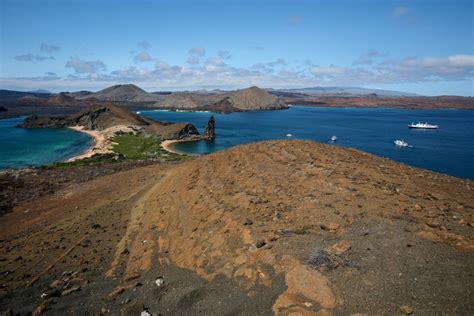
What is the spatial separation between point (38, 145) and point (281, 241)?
66.1 meters

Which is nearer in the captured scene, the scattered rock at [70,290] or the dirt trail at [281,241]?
the dirt trail at [281,241]

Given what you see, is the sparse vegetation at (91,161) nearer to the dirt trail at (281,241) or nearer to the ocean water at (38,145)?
the ocean water at (38,145)

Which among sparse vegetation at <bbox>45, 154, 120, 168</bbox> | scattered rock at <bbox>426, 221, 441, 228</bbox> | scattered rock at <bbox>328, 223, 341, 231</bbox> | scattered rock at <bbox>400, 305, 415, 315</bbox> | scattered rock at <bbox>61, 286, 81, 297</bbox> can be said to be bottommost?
sparse vegetation at <bbox>45, 154, 120, 168</bbox>

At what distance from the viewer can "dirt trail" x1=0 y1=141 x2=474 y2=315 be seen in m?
6.73

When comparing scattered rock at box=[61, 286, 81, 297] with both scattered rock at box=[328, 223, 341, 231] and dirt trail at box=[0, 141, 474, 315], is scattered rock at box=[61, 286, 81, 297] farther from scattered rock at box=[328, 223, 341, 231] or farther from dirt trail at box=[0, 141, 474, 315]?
scattered rock at box=[328, 223, 341, 231]

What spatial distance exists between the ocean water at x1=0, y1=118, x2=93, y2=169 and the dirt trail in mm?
36830

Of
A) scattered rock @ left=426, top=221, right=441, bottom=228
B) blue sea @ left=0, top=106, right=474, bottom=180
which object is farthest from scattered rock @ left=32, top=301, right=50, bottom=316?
blue sea @ left=0, top=106, right=474, bottom=180

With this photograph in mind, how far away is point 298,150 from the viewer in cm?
1742

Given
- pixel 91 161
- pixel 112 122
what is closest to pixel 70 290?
pixel 91 161

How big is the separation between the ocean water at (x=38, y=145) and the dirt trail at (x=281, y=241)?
1450 inches

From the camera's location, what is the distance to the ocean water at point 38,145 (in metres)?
49.1

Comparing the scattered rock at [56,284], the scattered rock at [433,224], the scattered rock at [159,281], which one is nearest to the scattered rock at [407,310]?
the scattered rock at [433,224]

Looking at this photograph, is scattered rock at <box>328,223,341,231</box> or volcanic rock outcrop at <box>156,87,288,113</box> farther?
volcanic rock outcrop at <box>156,87,288,113</box>

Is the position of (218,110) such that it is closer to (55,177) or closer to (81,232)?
(55,177)
